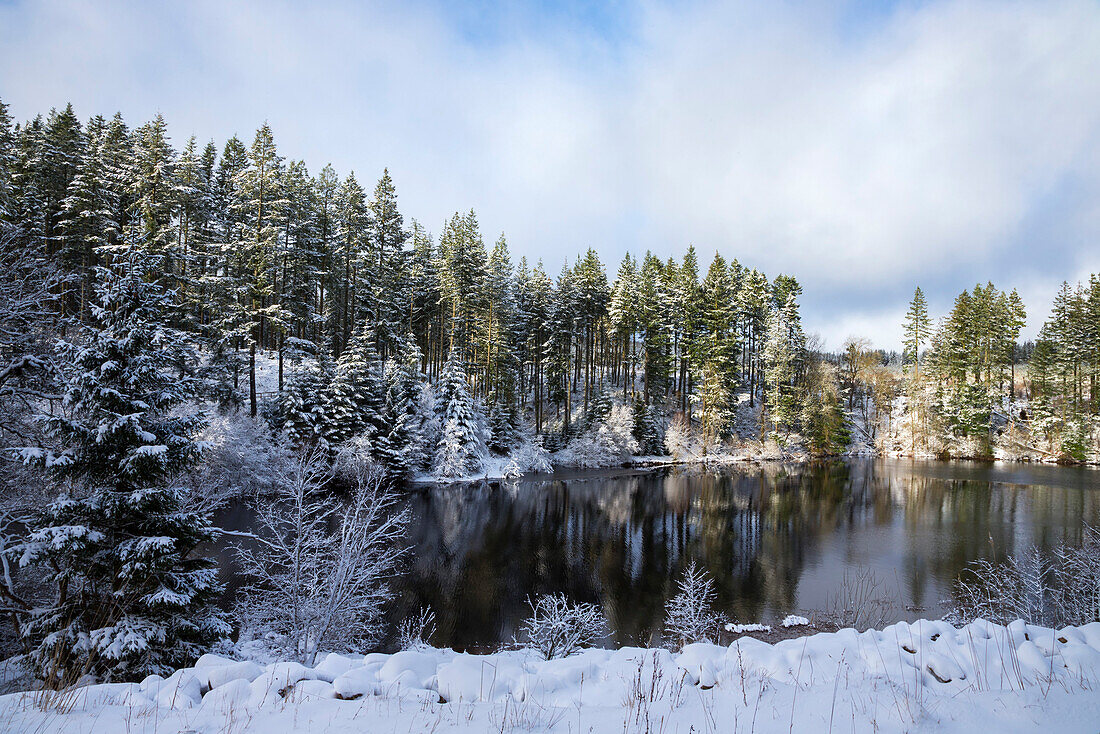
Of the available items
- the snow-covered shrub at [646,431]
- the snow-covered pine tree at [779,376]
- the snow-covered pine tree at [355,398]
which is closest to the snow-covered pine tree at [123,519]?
the snow-covered pine tree at [355,398]

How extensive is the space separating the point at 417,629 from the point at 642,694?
9142 mm

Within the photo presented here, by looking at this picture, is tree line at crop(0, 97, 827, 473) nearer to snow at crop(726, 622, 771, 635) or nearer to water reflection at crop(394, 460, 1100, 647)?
water reflection at crop(394, 460, 1100, 647)

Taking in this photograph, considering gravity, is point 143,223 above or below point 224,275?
above

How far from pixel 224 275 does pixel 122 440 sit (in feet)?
85.9

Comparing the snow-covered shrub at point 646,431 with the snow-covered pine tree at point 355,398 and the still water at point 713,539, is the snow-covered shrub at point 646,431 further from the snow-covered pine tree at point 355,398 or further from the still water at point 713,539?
the snow-covered pine tree at point 355,398

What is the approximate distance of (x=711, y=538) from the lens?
2052cm

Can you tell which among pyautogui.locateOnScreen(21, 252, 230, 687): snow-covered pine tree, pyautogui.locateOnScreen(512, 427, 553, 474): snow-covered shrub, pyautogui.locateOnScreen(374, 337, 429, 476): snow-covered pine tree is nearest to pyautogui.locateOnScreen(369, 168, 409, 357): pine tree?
pyautogui.locateOnScreen(374, 337, 429, 476): snow-covered pine tree

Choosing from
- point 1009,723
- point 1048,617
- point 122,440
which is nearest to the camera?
point 1009,723

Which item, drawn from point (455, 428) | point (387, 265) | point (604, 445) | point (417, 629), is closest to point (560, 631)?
point (417, 629)

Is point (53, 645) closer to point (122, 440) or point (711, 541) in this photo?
point (122, 440)

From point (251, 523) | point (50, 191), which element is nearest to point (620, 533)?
point (251, 523)

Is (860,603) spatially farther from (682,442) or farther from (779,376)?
(779,376)

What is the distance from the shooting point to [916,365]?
53156mm

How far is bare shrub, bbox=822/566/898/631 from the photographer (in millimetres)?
12211
